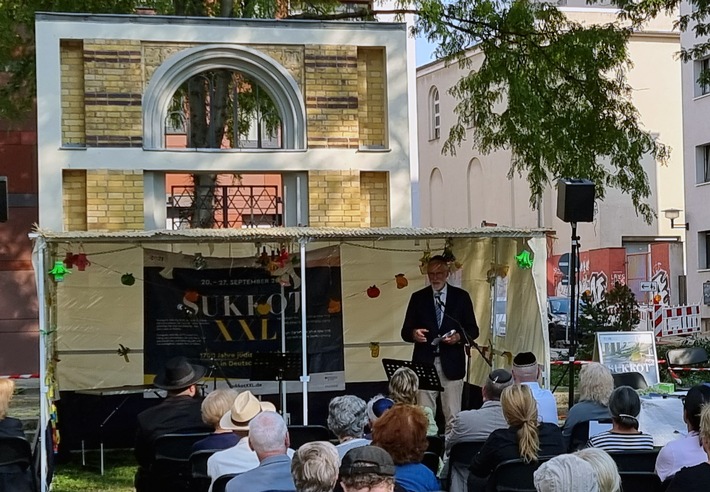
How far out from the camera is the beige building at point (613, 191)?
124 feet

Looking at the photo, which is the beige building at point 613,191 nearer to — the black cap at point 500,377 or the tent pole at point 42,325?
the tent pole at point 42,325

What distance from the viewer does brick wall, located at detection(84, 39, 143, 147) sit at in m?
12.2

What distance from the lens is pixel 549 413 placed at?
271 inches

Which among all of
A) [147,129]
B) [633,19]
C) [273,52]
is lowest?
[147,129]

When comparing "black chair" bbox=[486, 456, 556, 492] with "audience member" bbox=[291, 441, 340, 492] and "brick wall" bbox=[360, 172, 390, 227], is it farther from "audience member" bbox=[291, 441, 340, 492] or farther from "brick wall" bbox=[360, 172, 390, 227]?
"brick wall" bbox=[360, 172, 390, 227]

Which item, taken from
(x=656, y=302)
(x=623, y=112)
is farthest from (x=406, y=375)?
(x=656, y=302)

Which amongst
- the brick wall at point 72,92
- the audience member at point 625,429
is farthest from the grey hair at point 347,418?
the brick wall at point 72,92

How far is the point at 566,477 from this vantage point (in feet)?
12.4

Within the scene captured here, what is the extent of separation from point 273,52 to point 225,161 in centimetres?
147

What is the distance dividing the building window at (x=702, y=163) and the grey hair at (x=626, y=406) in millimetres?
28343

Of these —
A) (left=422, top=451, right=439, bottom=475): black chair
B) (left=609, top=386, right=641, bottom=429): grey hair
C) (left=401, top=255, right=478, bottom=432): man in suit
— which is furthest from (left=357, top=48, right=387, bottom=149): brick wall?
(left=609, top=386, right=641, bottom=429): grey hair

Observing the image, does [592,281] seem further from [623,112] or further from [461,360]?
[461,360]

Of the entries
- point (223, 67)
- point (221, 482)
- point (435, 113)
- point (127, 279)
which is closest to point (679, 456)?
point (221, 482)

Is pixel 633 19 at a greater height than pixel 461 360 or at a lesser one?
greater
